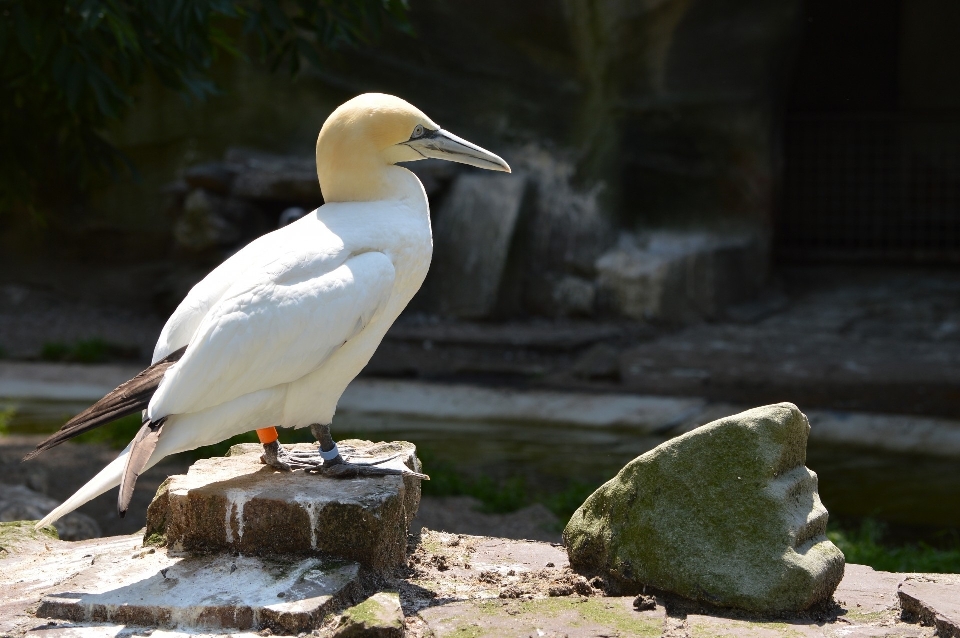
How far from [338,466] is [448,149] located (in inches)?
42.8

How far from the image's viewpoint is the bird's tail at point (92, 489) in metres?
3.15

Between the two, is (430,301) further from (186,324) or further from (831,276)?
(186,324)

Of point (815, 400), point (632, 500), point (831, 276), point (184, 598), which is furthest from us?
point (831, 276)

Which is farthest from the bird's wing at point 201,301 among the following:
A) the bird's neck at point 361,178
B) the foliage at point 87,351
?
the foliage at point 87,351

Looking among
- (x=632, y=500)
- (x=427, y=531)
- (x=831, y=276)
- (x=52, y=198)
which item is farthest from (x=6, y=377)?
(x=831, y=276)

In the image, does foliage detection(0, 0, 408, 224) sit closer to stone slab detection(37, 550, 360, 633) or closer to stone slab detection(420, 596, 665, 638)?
stone slab detection(37, 550, 360, 633)

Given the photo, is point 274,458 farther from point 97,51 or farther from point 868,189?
point 868,189

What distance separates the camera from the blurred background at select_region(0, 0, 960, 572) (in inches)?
270

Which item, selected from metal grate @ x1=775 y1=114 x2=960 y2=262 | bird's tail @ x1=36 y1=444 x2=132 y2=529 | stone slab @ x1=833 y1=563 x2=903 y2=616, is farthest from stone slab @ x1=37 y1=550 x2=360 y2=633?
metal grate @ x1=775 y1=114 x2=960 y2=262

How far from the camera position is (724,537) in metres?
3.30

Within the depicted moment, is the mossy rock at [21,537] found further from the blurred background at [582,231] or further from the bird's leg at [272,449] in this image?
the blurred background at [582,231]

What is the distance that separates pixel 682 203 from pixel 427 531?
6.84m

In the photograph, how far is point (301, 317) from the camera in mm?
3338

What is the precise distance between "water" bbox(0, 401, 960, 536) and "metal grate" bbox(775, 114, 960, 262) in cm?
542
